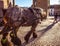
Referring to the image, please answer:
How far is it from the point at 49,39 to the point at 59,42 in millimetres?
514

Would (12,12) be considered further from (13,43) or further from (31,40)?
(31,40)

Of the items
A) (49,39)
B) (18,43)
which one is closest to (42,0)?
(49,39)

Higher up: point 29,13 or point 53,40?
point 29,13

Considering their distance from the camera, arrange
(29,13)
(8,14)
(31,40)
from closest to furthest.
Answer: (8,14) → (29,13) → (31,40)

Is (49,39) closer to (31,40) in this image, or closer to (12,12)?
(31,40)

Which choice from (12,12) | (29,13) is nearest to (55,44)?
(29,13)

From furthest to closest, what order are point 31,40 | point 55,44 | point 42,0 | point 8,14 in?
1. point 42,0
2. point 31,40
3. point 55,44
4. point 8,14

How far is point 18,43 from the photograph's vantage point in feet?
18.5

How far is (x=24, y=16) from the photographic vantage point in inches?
211

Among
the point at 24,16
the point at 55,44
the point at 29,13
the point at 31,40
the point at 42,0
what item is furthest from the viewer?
the point at 42,0

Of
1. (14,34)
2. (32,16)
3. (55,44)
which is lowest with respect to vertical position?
(55,44)

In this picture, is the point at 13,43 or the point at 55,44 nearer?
the point at 13,43

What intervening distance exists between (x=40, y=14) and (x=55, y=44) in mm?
1137

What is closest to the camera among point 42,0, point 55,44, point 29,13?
point 29,13
